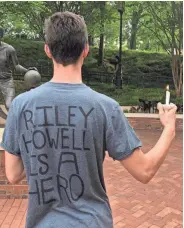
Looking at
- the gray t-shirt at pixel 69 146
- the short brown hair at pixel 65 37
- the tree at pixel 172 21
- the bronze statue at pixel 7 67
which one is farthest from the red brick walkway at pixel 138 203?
the tree at pixel 172 21

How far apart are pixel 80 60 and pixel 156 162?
50 centimetres

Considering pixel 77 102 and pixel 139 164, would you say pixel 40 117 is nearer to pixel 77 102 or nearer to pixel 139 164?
pixel 77 102

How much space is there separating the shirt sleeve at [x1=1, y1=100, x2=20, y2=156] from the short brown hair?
29 cm

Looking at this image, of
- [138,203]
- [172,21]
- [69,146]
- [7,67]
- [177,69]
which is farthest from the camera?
[177,69]

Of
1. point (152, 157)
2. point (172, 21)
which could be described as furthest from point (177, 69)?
point (152, 157)

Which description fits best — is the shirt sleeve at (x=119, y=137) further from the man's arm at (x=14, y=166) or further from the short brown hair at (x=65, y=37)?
the man's arm at (x=14, y=166)

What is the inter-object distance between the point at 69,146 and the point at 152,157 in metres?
0.33

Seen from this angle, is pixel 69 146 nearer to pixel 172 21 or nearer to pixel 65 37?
pixel 65 37

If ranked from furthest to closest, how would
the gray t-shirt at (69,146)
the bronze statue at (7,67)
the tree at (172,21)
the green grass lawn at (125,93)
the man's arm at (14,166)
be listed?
the green grass lawn at (125,93) → the tree at (172,21) → the bronze statue at (7,67) → the man's arm at (14,166) → the gray t-shirt at (69,146)

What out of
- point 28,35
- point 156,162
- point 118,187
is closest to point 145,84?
point 28,35

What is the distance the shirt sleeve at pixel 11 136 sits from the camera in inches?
58.4

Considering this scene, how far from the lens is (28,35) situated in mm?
25641

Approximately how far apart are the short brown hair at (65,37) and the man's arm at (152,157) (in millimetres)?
414

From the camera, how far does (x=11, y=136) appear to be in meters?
1.51
